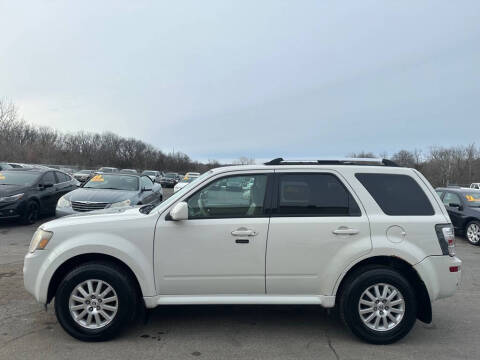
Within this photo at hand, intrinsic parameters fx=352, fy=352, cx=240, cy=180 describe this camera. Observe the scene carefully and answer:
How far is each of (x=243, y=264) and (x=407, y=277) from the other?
181 cm

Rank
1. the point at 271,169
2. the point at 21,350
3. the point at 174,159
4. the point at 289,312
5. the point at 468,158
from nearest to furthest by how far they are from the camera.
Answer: the point at 21,350 < the point at 271,169 < the point at 289,312 < the point at 468,158 < the point at 174,159

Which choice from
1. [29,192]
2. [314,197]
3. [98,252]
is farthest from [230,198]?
[29,192]

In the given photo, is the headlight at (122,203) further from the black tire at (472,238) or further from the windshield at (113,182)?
the black tire at (472,238)

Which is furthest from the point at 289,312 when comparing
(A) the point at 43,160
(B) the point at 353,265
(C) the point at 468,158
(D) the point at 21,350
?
(C) the point at 468,158

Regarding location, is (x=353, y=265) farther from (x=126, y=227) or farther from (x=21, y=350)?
(x=21, y=350)

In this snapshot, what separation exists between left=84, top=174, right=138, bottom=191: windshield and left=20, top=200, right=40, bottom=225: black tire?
1.58 meters

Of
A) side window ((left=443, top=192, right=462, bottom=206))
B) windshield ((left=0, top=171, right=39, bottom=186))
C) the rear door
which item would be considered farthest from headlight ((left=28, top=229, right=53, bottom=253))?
side window ((left=443, top=192, right=462, bottom=206))

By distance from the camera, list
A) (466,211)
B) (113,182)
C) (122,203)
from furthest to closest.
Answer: (113,182) < (466,211) < (122,203)

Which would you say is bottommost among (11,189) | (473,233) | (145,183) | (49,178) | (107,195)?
(473,233)

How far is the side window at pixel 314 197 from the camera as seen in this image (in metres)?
3.81

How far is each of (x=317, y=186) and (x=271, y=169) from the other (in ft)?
1.79

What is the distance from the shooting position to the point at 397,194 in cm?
390

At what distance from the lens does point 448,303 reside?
4961mm

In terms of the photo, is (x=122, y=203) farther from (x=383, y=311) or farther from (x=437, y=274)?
(x=437, y=274)
